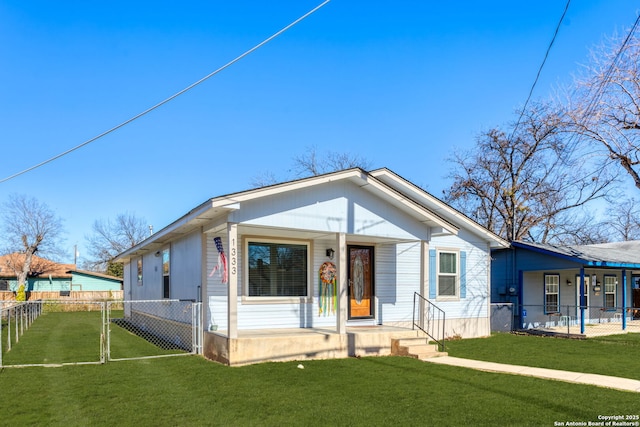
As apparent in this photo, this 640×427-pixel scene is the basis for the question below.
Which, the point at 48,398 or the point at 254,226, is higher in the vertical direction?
the point at 254,226

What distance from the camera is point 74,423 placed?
542 centimetres

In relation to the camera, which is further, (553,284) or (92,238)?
(92,238)

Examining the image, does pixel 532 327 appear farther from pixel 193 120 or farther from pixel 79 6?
pixel 79 6

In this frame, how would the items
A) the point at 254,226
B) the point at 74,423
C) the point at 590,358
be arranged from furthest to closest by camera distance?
the point at 590,358, the point at 254,226, the point at 74,423

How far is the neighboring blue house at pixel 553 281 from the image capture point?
51.7 feet

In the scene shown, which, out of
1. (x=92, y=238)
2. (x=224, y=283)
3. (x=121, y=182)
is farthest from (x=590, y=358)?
(x=92, y=238)

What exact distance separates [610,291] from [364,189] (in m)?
14.4

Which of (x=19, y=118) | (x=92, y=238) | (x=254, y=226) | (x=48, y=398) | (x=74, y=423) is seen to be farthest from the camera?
(x=92, y=238)

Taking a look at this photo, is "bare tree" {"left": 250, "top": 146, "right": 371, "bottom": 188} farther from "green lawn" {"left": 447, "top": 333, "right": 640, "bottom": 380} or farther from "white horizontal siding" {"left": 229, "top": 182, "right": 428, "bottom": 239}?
"white horizontal siding" {"left": 229, "top": 182, "right": 428, "bottom": 239}

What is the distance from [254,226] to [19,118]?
30.0ft

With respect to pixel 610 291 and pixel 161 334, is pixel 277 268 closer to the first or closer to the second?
pixel 161 334

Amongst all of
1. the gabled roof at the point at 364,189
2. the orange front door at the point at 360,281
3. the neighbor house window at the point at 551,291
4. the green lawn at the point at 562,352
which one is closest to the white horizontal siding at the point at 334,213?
A: the gabled roof at the point at 364,189

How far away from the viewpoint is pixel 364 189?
11.0m

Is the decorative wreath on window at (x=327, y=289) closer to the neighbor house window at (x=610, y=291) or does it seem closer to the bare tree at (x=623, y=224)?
the neighbor house window at (x=610, y=291)
